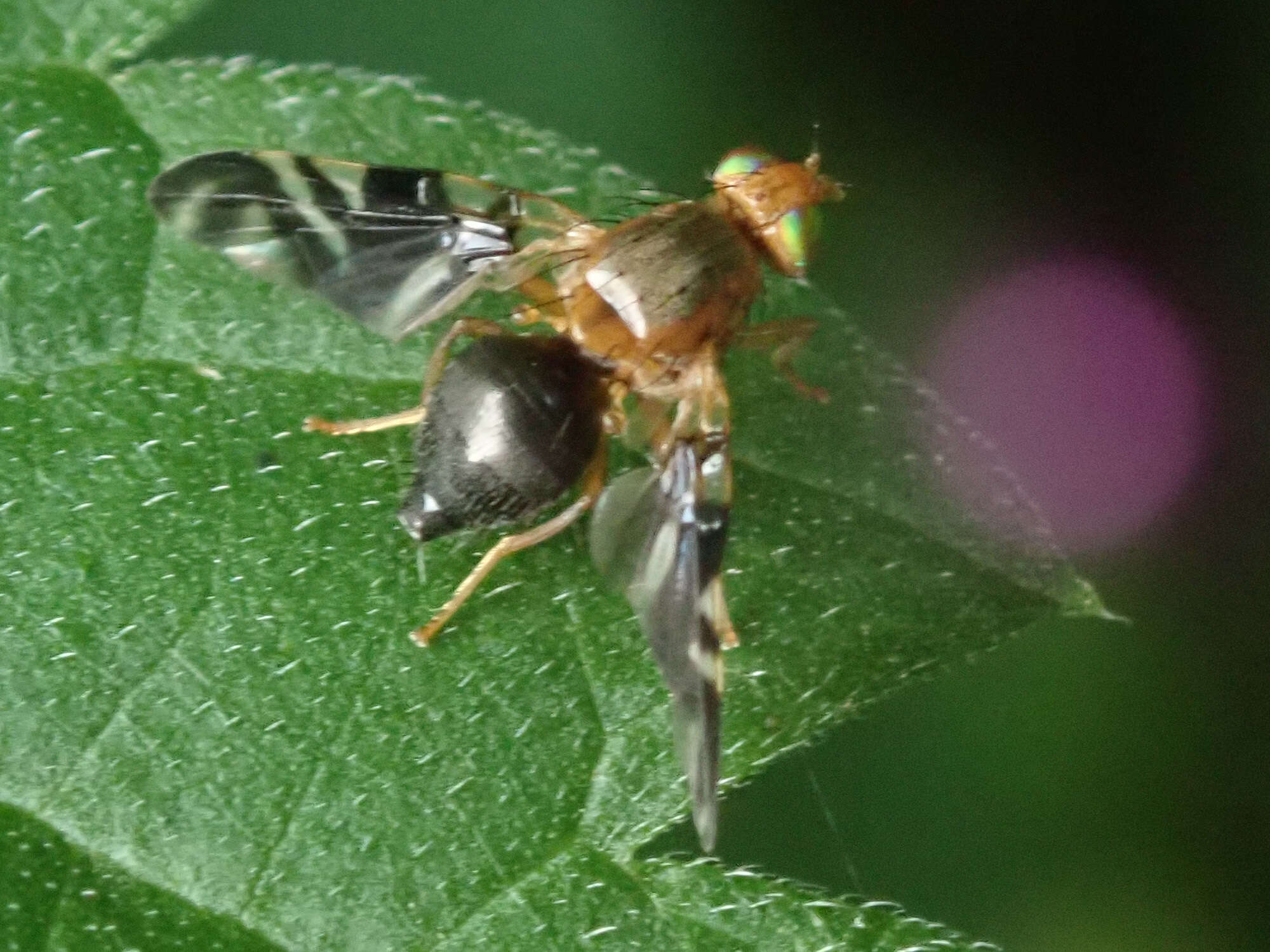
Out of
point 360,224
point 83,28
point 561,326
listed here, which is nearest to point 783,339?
point 561,326

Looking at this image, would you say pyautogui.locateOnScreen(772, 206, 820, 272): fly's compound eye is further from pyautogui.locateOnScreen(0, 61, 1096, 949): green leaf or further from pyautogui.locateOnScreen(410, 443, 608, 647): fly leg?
pyautogui.locateOnScreen(410, 443, 608, 647): fly leg

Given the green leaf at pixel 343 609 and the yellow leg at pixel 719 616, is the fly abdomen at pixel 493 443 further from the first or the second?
the yellow leg at pixel 719 616

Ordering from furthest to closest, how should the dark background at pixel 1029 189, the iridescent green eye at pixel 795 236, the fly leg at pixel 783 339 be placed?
the dark background at pixel 1029 189 → the iridescent green eye at pixel 795 236 → the fly leg at pixel 783 339

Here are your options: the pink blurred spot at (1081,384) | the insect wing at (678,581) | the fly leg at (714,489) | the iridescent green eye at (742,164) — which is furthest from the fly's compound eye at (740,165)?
the pink blurred spot at (1081,384)

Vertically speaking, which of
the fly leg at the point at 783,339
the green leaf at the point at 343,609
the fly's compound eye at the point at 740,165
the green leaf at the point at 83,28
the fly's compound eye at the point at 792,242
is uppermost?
the green leaf at the point at 83,28

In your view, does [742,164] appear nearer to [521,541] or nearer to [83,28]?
[521,541]

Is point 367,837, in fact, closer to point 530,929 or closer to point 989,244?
point 530,929

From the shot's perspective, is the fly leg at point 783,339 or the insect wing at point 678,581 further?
the fly leg at point 783,339
